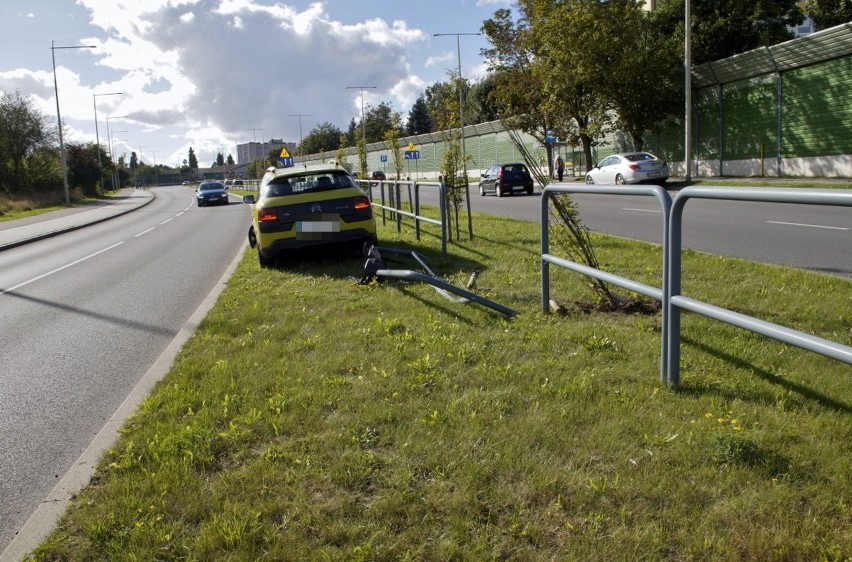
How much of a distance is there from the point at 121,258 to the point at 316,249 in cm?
694

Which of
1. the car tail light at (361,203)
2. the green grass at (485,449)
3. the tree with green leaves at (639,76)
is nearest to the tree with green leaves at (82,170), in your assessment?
the tree with green leaves at (639,76)

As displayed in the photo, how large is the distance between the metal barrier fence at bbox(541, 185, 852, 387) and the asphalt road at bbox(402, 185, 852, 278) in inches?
133

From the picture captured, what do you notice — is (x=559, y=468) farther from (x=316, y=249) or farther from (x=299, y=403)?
(x=316, y=249)

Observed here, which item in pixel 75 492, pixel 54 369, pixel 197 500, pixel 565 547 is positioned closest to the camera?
pixel 565 547

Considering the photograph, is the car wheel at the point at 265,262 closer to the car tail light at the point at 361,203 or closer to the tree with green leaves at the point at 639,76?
the car tail light at the point at 361,203

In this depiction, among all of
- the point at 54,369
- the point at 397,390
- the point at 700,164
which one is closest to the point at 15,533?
the point at 397,390

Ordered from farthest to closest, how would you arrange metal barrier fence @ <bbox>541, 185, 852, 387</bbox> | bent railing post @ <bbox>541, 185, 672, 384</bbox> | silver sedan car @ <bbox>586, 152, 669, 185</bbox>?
silver sedan car @ <bbox>586, 152, 669, 185</bbox>
bent railing post @ <bbox>541, 185, 672, 384</bbox>
metal barrier fence @ <bbox>541, 185, 852, 387</bbox>

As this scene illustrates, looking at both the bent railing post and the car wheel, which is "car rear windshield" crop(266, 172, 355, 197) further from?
the bent railing post

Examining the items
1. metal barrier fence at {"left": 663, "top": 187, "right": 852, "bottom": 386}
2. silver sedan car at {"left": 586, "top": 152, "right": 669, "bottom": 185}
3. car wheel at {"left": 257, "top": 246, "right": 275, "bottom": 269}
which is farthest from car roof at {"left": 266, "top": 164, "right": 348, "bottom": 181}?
silver sedan car at {"left": 586, "top": 152, "right": 669, "bottom": 185}

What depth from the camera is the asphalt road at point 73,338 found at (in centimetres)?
401

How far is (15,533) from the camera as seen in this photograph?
310cm

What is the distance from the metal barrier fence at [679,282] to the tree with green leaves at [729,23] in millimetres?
39813

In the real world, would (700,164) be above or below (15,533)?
above

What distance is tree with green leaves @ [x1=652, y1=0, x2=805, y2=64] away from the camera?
40.2 m
